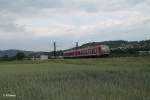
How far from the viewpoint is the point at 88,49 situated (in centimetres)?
7100

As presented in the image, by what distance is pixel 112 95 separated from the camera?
1345 centimetres

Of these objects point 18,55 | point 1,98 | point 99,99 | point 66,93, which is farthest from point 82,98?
point 18,55

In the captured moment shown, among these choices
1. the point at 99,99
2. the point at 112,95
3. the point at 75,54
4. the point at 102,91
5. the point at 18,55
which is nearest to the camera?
the point at 99,99

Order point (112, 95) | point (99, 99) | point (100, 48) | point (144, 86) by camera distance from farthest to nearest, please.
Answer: point (100, 48), point (144, 86), point (112, 95), point (99, 99)

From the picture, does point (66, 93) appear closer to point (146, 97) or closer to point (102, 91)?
point (102, 91)

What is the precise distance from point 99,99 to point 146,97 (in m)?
1.69

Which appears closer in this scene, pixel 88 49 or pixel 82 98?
pixel 82 98

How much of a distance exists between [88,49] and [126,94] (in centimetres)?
5733

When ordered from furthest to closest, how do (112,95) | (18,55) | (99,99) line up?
(18,55) < (112,95) < (99,99)

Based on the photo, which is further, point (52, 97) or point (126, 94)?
point (126, 94)

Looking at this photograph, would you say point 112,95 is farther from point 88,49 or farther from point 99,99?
point 88,49

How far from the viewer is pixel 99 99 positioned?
40.5 ft

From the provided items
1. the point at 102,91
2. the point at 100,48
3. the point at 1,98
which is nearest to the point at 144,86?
the point at 102,91

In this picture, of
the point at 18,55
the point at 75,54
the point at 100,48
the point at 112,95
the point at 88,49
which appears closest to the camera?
the point at 112,95
